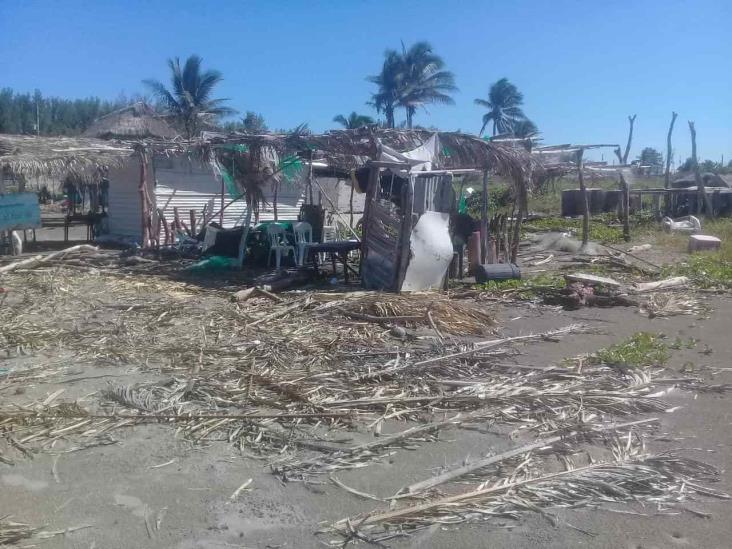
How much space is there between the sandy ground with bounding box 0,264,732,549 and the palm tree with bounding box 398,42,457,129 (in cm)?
3484

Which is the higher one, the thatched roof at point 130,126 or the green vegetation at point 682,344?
the thatched roof at point 130,126

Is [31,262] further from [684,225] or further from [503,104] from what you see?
[503,104]

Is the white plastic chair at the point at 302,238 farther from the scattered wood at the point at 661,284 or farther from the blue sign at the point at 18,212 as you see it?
the blue sign at the point at 18,212

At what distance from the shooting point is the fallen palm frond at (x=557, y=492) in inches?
161

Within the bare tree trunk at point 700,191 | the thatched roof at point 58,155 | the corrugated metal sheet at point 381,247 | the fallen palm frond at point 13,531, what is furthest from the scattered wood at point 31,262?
the bare tree trunk at point 700,191

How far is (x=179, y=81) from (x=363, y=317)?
90.2 feet

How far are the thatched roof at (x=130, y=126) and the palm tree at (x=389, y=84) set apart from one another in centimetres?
1450

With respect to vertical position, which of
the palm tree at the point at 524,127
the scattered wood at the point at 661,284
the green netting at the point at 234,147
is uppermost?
the palm tree at the point at 524,127

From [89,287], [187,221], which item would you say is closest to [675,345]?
[89,287]

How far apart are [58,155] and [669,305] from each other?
42.7ft

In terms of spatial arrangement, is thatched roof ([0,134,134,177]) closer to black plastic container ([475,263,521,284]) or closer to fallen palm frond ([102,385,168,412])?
black plastic container ([475,263,521,284])

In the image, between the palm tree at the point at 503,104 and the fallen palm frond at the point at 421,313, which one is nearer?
the fallen palm frond at the point at 421,313

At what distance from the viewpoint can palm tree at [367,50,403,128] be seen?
38.6m

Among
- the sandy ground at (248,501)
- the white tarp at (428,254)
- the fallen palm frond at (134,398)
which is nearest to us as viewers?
the sandy ground at (248,501)
